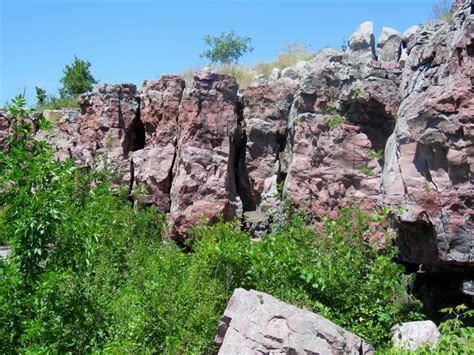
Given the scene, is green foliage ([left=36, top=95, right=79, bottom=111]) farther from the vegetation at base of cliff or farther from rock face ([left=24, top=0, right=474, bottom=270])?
the vegetation at base of cliff

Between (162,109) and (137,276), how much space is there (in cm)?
581

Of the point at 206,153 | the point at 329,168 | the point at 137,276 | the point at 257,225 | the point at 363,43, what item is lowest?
the point at 137,276

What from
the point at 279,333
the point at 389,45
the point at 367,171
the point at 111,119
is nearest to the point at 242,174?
the point at 367,171

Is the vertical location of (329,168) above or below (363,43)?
below

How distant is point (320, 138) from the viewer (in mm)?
10977

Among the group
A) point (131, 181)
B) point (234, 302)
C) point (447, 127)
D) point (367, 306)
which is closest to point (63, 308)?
point (234, 302)

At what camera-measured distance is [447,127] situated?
24.4ft

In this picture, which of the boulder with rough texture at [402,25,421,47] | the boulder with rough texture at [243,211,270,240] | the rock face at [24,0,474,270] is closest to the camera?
the rock face at [24,0,474,270]

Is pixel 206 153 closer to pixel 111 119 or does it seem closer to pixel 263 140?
pixel 263 140

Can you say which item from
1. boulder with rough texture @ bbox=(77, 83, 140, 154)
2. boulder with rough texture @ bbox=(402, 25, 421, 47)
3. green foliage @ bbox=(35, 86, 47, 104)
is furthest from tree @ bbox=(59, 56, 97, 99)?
boulder with rough texture @ bbox=(402, 25, 421, 47)

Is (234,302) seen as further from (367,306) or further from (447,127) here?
(447,127)

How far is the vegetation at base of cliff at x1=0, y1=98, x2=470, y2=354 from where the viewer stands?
218 inches

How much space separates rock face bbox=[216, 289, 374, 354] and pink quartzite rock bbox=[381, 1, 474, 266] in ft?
6.81

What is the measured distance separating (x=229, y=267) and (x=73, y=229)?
2.72 m
